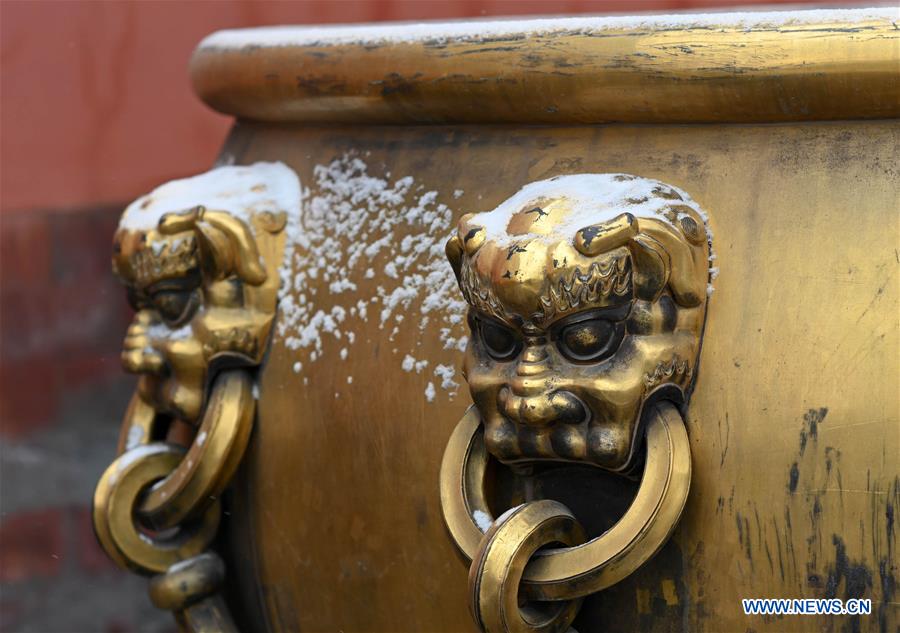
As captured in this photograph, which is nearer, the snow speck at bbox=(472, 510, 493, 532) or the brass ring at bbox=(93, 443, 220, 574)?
the snow speck at bbox=(472, 510, 493, 532)

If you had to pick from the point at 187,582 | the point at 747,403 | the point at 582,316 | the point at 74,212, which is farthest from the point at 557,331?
the point at 74,212

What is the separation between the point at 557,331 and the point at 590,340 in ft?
0.07

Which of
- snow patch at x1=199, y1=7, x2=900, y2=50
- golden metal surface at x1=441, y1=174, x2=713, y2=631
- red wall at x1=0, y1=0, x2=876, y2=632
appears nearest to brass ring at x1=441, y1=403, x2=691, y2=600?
golden metal surface at x1=441, y1=174, x2=713, y2=631

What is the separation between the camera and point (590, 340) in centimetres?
80

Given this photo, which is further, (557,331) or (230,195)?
(230,195)

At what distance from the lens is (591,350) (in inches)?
31.8

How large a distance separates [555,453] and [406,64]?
30 centimetres

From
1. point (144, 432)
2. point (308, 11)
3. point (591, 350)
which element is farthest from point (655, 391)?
point (308, 11)

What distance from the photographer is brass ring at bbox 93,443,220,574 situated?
3.41 feet

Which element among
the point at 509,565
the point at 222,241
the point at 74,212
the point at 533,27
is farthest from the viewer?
the point at 74,212

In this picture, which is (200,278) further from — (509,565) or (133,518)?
(509,565)

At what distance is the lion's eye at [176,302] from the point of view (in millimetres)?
1027

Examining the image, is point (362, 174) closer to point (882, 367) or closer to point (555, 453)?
point (555, 453)

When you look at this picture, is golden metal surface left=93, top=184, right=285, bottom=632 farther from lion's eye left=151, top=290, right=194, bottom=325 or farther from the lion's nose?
the lion's nose
